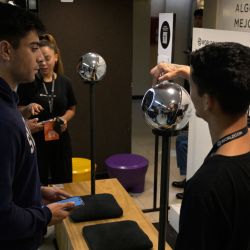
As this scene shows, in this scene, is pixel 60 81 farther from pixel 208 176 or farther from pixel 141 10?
pixel 141 10

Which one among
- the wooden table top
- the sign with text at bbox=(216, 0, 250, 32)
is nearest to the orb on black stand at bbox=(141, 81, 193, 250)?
the wooden table top

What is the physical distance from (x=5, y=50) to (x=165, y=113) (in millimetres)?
612

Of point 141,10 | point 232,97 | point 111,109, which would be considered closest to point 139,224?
point 232,97

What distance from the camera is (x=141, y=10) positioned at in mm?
7727

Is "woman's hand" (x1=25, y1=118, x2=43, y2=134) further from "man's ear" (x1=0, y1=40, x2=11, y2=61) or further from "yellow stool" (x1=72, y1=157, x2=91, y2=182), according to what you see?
"man's ear" (x1=0, y1=40, x2=11, y2=61)

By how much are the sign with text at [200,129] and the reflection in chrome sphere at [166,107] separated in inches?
55.7

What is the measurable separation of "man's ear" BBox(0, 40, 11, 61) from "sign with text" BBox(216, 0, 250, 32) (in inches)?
78.3

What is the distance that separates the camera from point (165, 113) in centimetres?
137

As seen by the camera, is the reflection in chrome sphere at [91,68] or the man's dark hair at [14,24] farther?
the reflection in chrome sphere at [91,68]

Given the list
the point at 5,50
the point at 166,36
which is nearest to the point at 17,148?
the point at 5,50

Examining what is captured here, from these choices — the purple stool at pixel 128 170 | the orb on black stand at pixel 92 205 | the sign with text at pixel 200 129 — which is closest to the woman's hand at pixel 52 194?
the orb on black stand at pixel 92 205

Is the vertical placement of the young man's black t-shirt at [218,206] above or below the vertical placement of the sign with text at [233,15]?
below

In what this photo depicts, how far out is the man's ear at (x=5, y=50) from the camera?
1.40 meters

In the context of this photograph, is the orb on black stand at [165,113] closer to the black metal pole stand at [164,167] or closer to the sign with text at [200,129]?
the black metal pole stand at [164,167]
